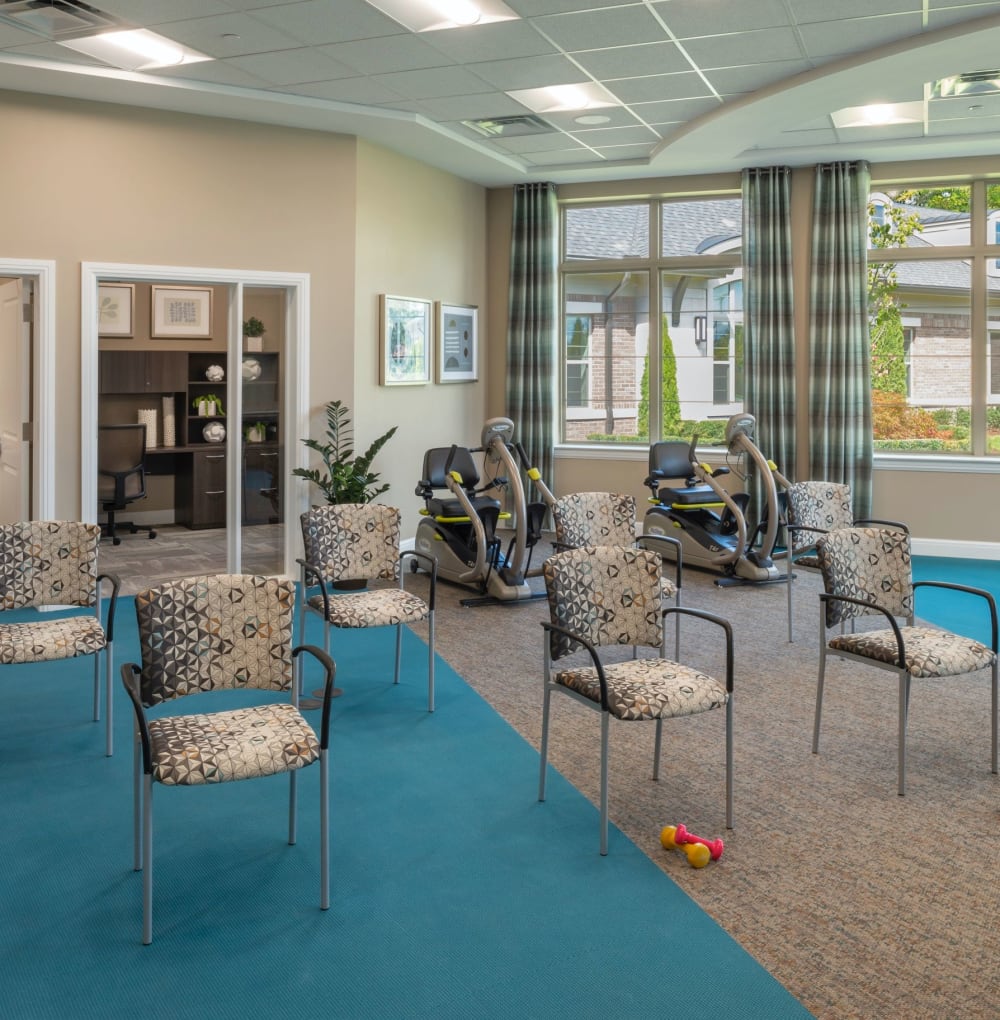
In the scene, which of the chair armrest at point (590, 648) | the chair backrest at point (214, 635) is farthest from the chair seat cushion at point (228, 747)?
the chair armrest at point (590, 648)

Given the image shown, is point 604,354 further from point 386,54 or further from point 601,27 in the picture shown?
point 601,27

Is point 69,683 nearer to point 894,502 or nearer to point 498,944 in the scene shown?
point 498,944

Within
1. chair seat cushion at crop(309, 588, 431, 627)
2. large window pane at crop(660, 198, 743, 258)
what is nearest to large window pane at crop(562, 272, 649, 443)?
large window pane at crop(660, 198, 743, 258)

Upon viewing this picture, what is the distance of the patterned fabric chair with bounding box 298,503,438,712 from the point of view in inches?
189

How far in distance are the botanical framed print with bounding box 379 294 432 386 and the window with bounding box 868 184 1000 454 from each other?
11.8 feet

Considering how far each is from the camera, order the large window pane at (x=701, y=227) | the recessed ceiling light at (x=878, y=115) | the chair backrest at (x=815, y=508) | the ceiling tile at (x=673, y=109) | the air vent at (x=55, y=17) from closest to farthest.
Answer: the air vent at (x=55, y=17), the chair backrest at (x=815, y=508), the ceiling tile at (x=673, y=109), the recessed ceiling light at (x=878, y=115), the large window pane at (x=701, y=227)

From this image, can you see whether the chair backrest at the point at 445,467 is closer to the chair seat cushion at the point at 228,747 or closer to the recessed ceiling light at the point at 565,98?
the recessed ceiling light at the point at 565,98

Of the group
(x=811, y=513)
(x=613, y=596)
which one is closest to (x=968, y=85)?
(x=811, y=513)

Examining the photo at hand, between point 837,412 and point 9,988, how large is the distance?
24.1 feet

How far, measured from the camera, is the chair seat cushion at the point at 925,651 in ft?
13.2

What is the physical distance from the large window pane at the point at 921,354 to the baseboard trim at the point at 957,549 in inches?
29.4

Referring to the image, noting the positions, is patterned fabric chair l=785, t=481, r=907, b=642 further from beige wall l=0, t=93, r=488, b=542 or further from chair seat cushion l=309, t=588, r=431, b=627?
beige wall l=0, t=93, r=488, b=542

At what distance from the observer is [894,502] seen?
8.80 meters

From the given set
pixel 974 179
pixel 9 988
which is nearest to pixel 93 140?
pixel 9 988
